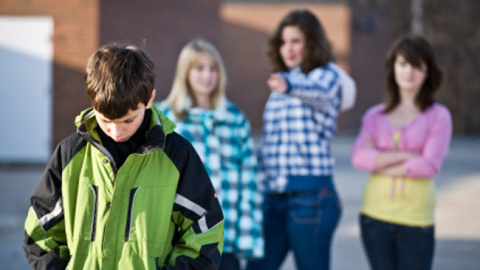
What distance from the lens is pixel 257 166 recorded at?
4.13 m


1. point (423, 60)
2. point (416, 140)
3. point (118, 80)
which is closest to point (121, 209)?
point (118, 80)

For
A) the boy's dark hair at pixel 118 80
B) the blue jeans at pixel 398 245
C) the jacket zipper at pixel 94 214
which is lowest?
the blue jeans at pixel 398 245

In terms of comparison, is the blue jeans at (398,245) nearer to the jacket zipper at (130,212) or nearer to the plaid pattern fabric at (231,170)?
the plaid pattern fabric at (231,170)

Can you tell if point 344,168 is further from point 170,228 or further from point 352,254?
point 170,228

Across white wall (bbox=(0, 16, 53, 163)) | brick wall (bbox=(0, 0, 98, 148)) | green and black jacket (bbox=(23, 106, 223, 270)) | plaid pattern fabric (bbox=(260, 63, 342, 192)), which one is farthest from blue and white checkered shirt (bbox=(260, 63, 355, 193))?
white wall (bbox=(0, 16, 53, 163))

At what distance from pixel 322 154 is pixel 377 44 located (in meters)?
24.7

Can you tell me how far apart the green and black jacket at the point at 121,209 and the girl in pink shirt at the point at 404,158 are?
170cm

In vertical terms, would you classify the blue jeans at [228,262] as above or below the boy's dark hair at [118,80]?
below

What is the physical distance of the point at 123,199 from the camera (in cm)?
255

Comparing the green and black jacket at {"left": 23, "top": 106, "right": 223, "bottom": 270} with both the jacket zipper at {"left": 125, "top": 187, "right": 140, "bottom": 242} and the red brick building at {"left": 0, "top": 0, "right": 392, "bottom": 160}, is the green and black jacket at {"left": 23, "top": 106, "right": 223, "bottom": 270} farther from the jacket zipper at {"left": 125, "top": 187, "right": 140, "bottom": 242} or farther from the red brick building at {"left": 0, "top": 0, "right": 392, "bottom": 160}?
the red brick building at {"left": 0, "top": 0, "right": 392, "bottom": 160}

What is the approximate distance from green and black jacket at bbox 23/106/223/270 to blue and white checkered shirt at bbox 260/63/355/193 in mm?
1428

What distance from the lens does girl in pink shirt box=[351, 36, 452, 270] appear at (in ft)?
13.3

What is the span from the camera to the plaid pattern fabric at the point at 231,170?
4.00 meters

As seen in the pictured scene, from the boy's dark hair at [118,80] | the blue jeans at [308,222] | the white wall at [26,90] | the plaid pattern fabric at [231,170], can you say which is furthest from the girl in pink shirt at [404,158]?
the white wall at [26,90]
